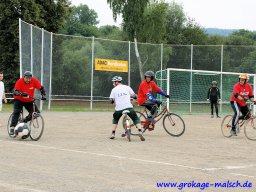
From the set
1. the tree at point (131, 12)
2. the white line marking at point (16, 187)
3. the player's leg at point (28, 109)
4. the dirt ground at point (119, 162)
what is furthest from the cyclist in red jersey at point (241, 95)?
the tree at point (131, 12)

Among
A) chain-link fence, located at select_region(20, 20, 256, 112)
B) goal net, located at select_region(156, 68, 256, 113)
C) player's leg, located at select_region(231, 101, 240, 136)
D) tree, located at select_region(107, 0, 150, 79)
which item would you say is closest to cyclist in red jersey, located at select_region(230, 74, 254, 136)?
player's leg, located at select_region(231, 101, 240, 136)

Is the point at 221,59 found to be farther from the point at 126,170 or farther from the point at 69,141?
the point at 126,170

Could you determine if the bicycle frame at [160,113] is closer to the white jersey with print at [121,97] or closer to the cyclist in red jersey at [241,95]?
the white jersey with print at [121,97]

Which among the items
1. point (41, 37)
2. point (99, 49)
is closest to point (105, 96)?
point (99, 49)

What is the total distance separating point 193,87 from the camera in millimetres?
33625

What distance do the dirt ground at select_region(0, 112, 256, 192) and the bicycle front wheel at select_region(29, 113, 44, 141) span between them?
18 centimetres

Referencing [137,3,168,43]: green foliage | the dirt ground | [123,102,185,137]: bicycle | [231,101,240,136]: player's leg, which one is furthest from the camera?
[137,3,168,43]: green foliage

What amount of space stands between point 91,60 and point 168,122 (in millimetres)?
16493

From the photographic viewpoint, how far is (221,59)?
35594mm

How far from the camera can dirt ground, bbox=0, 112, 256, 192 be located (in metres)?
8.03

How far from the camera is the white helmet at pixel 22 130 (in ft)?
47.4

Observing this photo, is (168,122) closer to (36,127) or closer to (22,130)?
(36,127)

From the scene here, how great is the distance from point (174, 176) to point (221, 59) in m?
27.4

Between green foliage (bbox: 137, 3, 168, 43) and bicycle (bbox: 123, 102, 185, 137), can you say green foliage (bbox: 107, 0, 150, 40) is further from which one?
bicycle (bbox: 123, 102, 185, 137)
